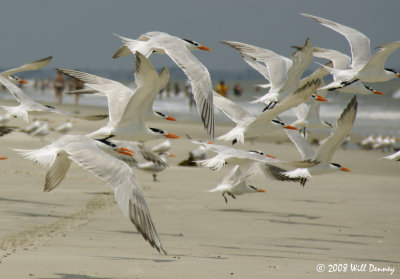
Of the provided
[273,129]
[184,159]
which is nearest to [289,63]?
[273,129]

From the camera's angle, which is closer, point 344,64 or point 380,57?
point 380,57

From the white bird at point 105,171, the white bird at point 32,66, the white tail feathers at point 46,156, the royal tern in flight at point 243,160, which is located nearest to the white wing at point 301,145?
the royal tern in flight at point 243,160

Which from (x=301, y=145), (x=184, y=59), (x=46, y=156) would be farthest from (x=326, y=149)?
(x=46, y=156)

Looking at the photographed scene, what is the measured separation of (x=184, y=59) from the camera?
8711 millimetres

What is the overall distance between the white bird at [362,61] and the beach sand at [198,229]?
5.82 ft

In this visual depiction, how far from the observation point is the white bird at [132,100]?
780cm

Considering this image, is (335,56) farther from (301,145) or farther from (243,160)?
(243,160)

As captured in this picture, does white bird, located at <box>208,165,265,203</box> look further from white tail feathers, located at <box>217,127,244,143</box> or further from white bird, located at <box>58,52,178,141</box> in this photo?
white bird, located at <box>58,52,178,141</box>

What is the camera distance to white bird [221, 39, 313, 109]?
937 centimetres

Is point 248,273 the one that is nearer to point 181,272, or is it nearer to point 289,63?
point 181,272

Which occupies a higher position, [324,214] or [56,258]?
[56,258]

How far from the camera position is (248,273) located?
6098mm

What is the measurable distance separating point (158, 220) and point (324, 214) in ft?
8.33

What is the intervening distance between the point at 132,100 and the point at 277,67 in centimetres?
242
